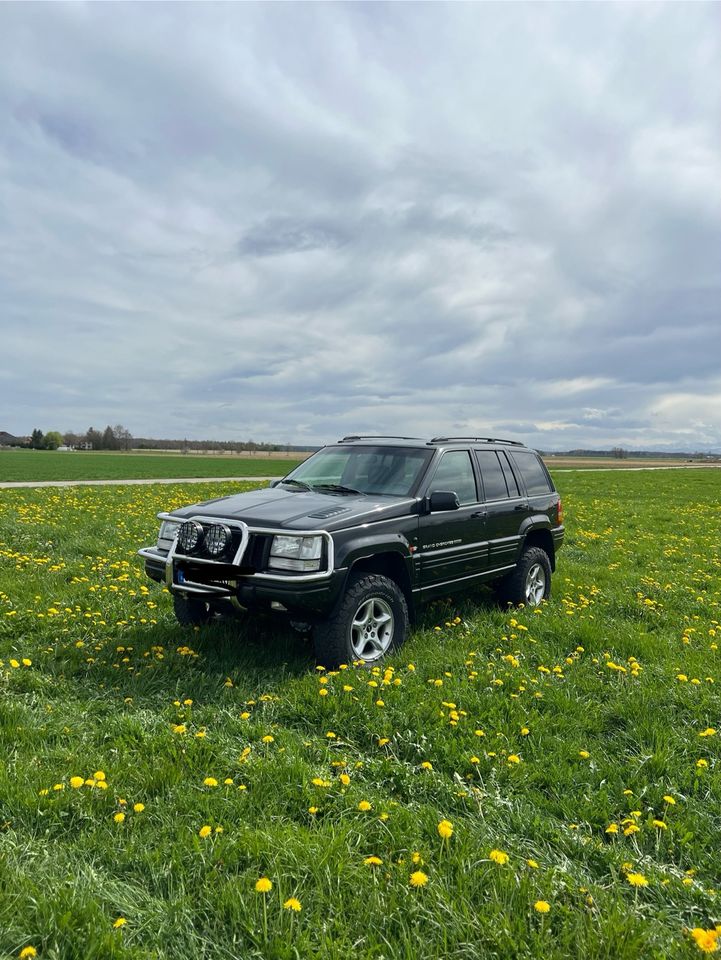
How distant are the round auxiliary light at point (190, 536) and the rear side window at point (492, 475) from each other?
296 cm

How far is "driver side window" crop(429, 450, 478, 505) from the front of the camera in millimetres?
5621

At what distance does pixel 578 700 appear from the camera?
13.8 feet

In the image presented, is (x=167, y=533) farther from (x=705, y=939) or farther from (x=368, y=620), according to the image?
(x=705, y=939)

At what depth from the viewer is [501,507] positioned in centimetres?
626

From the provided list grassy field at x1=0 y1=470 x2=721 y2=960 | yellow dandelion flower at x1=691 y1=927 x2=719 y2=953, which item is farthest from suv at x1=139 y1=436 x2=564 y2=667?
yellow dandelion flower at x1=691 y1=927 x2=719 y2=953

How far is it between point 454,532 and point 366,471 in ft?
3.21

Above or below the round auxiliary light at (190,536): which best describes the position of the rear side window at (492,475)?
above

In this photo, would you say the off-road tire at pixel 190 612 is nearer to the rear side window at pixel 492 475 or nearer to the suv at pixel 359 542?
the suv at pixel 359 542

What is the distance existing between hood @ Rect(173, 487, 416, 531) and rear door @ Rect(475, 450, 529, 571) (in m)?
1.34

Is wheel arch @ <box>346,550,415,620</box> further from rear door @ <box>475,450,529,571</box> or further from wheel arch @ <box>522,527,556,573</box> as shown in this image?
wheel arch @ <box>522,527,556,573</box>

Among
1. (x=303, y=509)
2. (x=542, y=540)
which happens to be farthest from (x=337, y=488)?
(x=542, y=540)

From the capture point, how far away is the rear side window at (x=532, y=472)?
6961 millimetres

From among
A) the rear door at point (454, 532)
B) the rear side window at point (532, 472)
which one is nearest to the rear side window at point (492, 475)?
the rear door at point (454, 532)

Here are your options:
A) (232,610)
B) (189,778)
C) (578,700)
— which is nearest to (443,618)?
(578,700)
